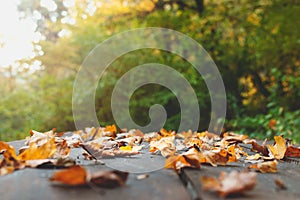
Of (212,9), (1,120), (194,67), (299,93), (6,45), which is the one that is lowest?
(1,120)

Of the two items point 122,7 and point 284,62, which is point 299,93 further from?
point 122,7

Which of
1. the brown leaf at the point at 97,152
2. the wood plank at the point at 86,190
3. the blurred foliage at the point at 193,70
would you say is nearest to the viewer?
the wood plank at the point at 86,190

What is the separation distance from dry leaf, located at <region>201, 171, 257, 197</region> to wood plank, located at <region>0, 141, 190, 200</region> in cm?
4

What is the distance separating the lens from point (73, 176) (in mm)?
512

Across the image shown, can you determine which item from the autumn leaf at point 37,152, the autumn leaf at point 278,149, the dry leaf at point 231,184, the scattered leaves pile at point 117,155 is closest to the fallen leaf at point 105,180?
the scattered leaves pile at point 117,155

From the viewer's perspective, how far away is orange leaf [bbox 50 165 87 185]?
51 cm

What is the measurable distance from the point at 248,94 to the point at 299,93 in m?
0.90

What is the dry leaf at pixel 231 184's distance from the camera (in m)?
0.49

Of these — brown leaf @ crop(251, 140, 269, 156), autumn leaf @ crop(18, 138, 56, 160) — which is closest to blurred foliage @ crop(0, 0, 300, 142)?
brown leaf @ crop(251, 140, 269, 156)

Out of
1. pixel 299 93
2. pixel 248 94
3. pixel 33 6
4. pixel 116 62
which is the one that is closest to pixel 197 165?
pixel 299 93

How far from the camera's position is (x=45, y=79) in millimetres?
4512

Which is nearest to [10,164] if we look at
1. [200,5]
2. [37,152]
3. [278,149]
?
[37,152]

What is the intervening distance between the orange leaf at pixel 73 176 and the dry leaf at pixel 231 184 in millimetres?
200

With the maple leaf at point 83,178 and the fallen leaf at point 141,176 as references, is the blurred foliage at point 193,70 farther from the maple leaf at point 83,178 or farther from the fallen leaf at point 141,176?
the maple leaf at point 83,178
